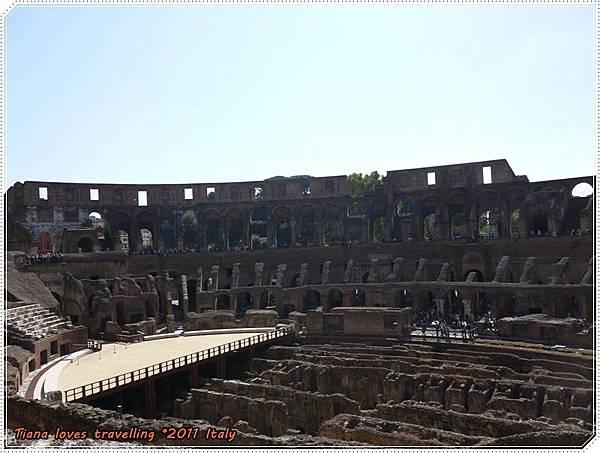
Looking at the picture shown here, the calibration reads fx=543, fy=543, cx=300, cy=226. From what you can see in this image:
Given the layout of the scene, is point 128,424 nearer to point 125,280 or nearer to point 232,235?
point 125,280

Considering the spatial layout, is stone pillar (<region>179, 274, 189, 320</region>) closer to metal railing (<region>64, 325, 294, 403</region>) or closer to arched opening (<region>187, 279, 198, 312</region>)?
arched opening (<region>187, 279, 198, 312</region>)

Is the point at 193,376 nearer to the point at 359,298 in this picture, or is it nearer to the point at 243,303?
the point at 243,303

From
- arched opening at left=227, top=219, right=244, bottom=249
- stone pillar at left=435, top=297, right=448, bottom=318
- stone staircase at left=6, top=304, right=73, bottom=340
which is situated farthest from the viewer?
arched opening at left=227, top=219, right=244, bottom=249

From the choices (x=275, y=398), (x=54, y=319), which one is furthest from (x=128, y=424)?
(x=54, y=319)

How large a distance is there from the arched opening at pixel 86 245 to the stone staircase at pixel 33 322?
1197 centimetres

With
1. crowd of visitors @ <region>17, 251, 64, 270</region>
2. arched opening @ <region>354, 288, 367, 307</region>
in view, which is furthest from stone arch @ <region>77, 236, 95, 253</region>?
arched opening @ <region>354, 288, 367, 307</region>

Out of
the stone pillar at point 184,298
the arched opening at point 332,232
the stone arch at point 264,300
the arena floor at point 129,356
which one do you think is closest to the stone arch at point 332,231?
the arched opening at point 332,232

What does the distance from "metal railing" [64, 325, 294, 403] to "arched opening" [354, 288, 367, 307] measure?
568 cm

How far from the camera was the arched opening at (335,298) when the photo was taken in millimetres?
38691

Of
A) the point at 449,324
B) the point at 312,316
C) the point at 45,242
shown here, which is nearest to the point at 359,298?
the point at 312,316

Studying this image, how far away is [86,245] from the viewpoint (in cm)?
→ 4469

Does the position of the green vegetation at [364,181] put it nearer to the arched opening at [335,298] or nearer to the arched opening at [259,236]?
the arched opening at [259,236]

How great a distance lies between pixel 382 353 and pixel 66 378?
15020mm

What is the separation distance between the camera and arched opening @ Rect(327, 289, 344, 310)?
3869 centimetres
